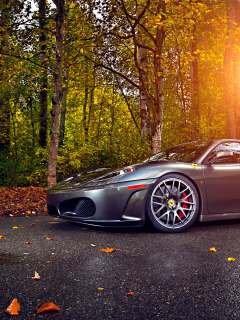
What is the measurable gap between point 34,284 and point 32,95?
42.8 ft

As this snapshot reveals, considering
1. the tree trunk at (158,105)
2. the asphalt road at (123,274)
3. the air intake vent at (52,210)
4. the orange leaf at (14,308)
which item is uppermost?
the tree trunk at (158,105)

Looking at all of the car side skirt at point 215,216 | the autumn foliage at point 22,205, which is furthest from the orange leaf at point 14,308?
the autumn foliage at point 22,205

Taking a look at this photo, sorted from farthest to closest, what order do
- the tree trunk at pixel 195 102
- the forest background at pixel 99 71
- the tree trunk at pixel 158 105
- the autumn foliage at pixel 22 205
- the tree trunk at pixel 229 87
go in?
the tree trunk at pixel 195 102 → the tree trunk at pixel 229 87 → the tree trunk at pixel 158 105 → the forest background at pixel 99 71 → the autumn foliage at pixel 22 205

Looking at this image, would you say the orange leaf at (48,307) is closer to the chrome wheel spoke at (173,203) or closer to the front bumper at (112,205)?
the front bumper at (112,205)

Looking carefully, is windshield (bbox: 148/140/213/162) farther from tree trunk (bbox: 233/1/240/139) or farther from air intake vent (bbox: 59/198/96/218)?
tree trunk (bbox: 233/1/240/139)

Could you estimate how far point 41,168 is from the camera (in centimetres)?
1136

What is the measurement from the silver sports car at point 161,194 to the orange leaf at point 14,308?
1.83 metres

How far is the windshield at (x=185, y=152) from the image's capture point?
4.43 meters

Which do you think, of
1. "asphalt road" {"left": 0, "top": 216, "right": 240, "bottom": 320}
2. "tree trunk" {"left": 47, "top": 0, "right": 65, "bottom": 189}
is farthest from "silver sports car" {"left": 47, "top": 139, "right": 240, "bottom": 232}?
"tree trunk" {"left": 47, "top": 0, "right": 65, "bottom": 189}

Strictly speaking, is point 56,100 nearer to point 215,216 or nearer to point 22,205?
point 22,205

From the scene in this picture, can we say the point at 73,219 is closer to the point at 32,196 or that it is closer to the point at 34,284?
the point at 34,284

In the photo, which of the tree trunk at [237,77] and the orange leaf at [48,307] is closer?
the orange leaf at [48,307]

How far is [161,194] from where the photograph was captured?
12.9 feet

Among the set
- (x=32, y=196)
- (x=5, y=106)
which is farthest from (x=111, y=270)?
(x=5, y=106)
